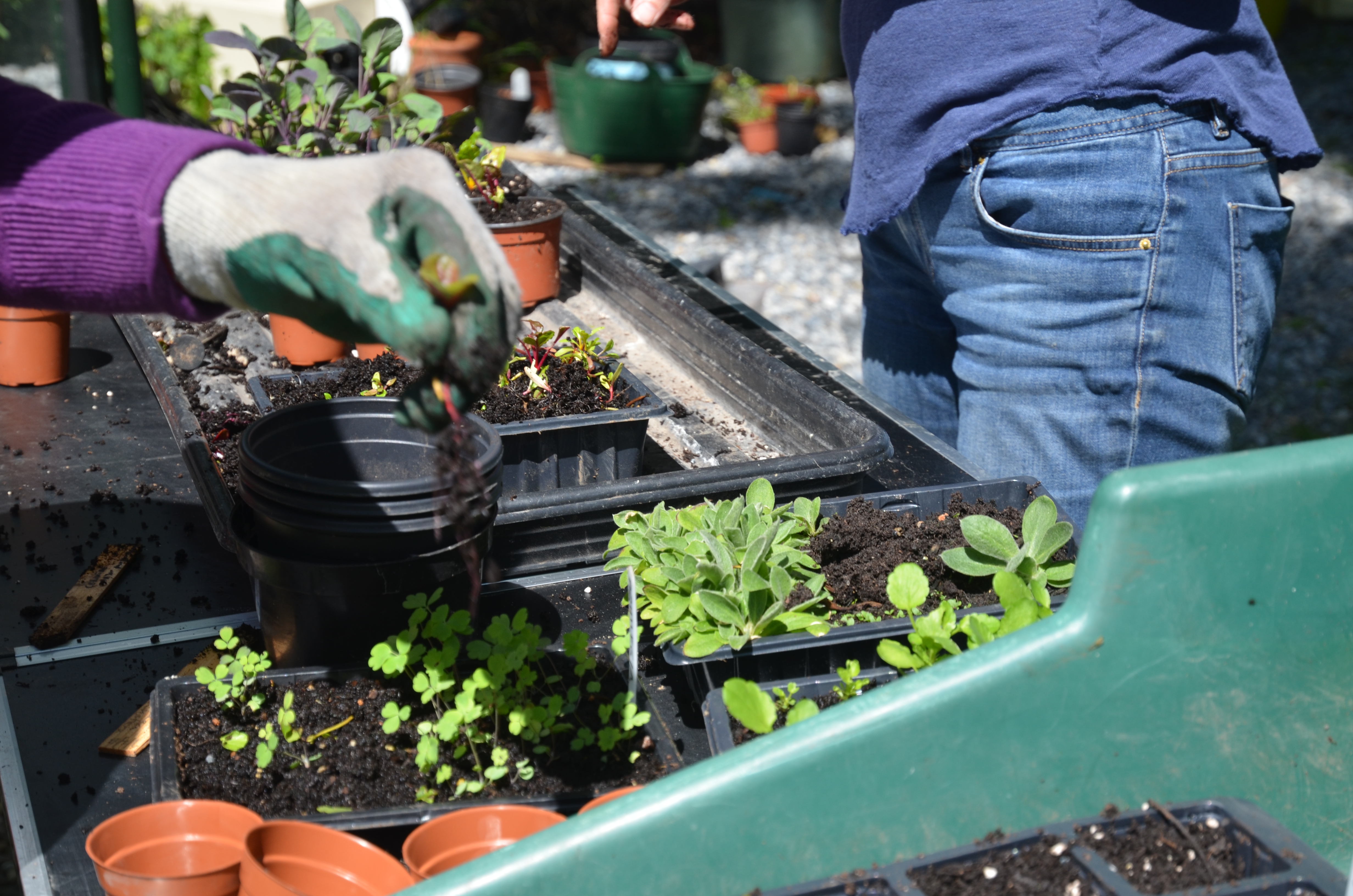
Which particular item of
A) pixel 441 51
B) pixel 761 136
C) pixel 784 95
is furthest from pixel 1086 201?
pixel 441 51

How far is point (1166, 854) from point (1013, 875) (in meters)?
0.13

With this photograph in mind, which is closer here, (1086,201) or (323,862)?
(323,862)

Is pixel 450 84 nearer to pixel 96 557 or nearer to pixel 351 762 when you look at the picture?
pixel 96 557

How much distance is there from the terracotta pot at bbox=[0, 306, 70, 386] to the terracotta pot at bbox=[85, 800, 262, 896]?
125 centimetres

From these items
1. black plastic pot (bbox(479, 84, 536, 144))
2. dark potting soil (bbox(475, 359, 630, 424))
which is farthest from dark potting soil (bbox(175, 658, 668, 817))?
black plastic pot (bbox(479, 84, 536, 144))

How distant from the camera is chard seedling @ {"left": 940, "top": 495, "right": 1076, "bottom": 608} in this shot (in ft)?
4.37

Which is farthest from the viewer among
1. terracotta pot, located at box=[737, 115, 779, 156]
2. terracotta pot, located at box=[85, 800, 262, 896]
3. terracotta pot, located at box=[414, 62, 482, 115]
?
terracotta pot, located at box=[737, 115, 779, 156]

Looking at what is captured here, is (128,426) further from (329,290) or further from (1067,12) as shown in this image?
(1067,12)

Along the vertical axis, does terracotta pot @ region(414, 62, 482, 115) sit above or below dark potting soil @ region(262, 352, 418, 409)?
above

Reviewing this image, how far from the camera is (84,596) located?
1.49 m

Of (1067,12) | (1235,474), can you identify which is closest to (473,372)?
(1235,474)

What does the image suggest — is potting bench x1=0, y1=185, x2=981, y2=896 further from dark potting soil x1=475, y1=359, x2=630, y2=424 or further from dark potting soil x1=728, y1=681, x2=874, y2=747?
dark potting soil x1=475, y1=359, x2=630, y2=424

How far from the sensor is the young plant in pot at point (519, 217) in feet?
7.99

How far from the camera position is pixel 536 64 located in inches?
307
